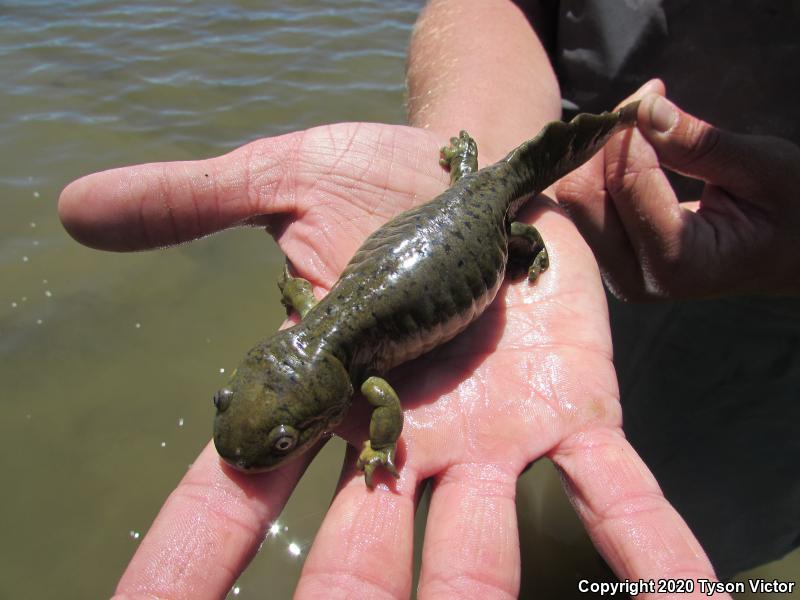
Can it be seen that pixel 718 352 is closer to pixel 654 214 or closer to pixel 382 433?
pixel 654 214

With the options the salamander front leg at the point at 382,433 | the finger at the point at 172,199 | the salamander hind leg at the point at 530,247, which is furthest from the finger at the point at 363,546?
the finger at the point at 172,199

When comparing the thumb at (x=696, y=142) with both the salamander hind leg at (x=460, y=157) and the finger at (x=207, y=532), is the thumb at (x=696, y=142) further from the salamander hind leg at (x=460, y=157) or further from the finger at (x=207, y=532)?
the finger at (x=207, y=532)

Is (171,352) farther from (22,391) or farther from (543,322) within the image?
(543,322)

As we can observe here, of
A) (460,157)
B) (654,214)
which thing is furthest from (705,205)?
(460,157)

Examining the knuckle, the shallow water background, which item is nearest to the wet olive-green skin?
the knuckle

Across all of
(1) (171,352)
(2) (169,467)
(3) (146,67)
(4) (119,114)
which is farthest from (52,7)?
(2) (169,467)
